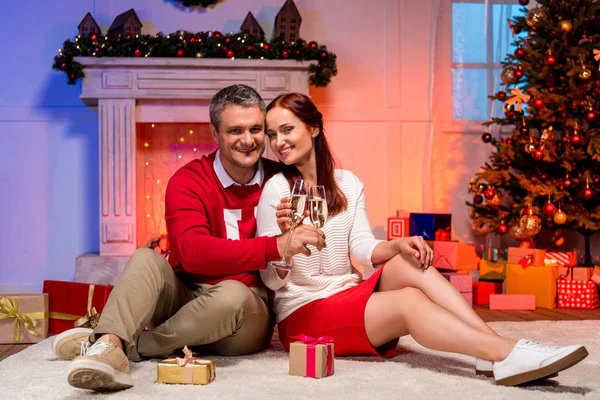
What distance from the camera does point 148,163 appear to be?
5.13 m

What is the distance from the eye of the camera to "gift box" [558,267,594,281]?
4207 mm

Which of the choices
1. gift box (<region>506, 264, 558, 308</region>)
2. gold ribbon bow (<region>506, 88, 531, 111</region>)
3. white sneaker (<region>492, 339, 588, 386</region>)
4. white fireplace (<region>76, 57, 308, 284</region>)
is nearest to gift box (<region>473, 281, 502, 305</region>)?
gift box (<region>506, 264, 558, 308</region>)

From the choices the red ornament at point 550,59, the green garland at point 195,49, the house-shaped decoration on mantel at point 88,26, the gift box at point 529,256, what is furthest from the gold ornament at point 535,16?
the house-shaped decoration on mantel at point 88,26

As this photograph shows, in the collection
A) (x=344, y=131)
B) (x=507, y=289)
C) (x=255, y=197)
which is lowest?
(x=507, y=289)

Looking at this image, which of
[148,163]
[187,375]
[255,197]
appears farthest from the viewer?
[148,163]

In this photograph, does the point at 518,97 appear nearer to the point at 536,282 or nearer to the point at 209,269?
the point at 536,282

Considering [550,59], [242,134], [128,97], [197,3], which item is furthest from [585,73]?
[128,97]

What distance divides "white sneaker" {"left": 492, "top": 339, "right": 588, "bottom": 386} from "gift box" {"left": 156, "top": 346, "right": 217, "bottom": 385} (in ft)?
2.69

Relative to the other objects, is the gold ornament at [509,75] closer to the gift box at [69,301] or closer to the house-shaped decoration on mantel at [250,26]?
the house-shaped decoration on mantel at [250,26]

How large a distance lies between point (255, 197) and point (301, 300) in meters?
0.41

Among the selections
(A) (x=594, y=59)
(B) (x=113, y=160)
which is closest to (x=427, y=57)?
(A) (x=594, y=59)

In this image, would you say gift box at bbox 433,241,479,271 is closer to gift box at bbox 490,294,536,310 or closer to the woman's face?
gift box at bbox 490,294,536,310

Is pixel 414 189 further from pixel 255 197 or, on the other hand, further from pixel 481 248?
pixel 255 197

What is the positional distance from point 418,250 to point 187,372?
31.2 inches
